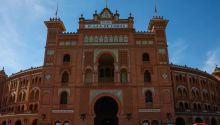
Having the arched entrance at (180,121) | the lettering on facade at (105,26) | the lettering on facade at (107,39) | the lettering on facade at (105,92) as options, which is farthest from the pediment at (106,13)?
the arched entrance at (180,121)

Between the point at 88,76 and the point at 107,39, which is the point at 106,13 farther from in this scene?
the point at 88,76

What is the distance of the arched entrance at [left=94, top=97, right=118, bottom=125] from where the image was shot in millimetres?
38406

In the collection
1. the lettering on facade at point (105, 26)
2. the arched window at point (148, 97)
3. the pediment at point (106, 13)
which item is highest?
the pediment at point (106, 13)

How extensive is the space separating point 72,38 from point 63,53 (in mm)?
2840

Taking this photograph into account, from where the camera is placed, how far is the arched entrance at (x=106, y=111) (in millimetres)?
38406

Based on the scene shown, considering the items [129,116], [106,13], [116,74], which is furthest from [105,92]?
[106,13]

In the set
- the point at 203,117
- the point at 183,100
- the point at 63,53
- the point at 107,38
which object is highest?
the point at 107,38

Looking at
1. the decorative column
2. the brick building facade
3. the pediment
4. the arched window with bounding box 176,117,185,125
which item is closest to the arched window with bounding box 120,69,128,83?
the brick building facade

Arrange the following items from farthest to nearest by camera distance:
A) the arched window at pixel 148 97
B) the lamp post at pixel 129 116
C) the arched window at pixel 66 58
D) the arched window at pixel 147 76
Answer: the arched window at pixel 66 58
the arched window at pixel 147 76
the arched window at pixel 148 97
the lamp post at pixel 129 116

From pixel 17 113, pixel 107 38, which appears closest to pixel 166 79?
pixel 107 38

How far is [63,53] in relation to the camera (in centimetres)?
3778

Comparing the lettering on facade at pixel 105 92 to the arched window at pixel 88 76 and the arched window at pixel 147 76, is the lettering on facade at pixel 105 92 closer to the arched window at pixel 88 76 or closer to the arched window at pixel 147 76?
the arched window at pixel 88 76

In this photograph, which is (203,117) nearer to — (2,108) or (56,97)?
(56,97)

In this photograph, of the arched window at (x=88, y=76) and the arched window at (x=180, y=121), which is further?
the arched window at (x=180, y=121)
